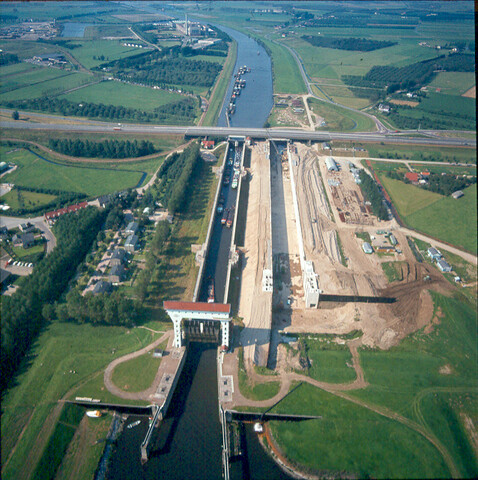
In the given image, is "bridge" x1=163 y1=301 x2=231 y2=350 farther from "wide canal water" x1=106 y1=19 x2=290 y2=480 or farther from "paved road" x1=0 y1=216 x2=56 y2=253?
"paved road" x1=0 y1=216 x2=56 y2=253

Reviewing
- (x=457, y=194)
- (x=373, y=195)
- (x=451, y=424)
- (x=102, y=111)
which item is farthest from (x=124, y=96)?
(x=451, y=424)

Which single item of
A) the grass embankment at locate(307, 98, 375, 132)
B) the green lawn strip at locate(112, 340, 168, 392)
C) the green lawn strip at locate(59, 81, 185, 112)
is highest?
the green lawn strip at locate(59, 81, 185, 112)

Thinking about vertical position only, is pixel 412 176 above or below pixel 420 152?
below

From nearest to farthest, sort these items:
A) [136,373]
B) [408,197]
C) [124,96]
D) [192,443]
Answer: [192,443] < [136,373] < [408,197] < [124,96]

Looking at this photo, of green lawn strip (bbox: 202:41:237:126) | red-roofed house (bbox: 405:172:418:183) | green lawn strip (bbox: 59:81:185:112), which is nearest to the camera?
red-roofed house (bbox: 405:172:418:183)

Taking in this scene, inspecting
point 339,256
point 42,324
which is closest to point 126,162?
point 42,324

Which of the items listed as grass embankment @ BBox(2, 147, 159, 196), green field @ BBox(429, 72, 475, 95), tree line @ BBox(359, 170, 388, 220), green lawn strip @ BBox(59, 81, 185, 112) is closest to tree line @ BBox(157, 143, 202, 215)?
grass embankment @ BBox(2, 147, 159, 196)

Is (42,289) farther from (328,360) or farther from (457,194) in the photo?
(457,194)

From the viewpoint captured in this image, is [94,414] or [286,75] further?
[286,75]
